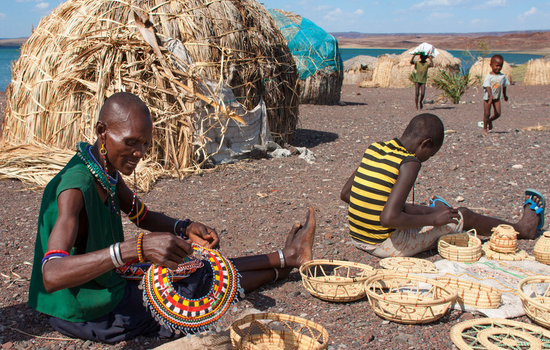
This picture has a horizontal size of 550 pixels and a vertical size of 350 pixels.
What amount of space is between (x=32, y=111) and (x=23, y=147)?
0.51 metres

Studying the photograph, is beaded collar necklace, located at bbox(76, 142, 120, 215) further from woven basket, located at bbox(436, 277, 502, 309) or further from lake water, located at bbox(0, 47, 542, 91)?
lake water, located at bbox(0, 47, 542, 91)

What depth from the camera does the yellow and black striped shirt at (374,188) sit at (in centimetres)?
333

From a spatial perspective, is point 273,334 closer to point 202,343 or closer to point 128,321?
point 202,343

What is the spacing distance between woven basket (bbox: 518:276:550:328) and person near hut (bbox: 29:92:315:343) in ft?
5.42

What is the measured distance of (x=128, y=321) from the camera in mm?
2328

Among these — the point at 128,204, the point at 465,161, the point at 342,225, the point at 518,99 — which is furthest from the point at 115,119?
the point at 518,99

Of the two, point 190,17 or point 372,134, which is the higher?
point 190,17

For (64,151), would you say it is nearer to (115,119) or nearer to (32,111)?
(32,111)

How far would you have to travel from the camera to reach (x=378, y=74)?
20.4m

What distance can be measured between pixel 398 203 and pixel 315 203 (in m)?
1.78

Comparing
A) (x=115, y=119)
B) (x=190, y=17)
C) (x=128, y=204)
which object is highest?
Result: (x=190, y=17)

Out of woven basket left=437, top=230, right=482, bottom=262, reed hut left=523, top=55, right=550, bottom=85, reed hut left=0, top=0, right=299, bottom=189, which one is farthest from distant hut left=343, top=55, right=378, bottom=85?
woven basket left=437, top=230, right=482, bottom=262

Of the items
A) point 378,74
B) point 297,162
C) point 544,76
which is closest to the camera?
point 297,162

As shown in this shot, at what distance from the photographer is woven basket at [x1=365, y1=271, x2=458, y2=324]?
101 inches
